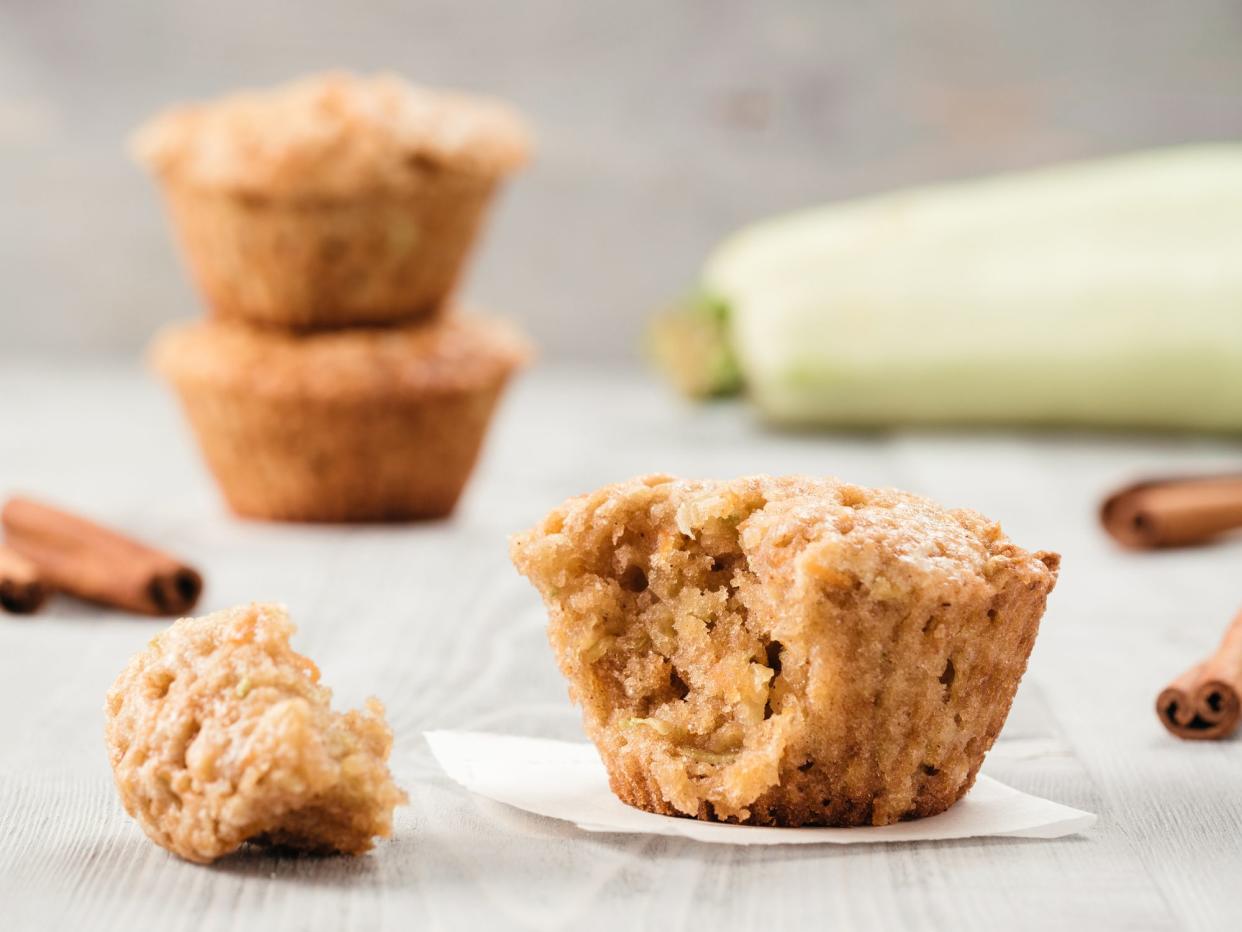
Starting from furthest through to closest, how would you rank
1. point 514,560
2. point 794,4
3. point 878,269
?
point 794,4 < point 878,269 < point 514,560

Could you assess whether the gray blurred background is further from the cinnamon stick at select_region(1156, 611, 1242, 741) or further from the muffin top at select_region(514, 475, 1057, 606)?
the muffin top at select_region(514, 475, 1057, 606)

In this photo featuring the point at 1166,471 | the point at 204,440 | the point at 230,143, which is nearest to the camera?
the point at 230,143

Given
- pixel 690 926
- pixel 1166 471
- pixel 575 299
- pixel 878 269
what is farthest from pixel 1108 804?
pixel 575 299

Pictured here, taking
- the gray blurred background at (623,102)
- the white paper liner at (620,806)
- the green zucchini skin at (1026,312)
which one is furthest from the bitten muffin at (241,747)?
the gray blurred background at (623,102)

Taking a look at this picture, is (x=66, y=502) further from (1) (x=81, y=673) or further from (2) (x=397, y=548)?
(1) (x=81, y=673)

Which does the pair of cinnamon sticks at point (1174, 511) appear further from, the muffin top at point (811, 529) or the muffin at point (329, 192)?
the muffin top at point (811, 529)

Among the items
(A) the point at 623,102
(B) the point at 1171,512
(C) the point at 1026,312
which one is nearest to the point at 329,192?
(B) the point at 1171,512

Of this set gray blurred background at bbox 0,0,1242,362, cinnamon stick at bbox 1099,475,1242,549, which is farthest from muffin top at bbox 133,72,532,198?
gray blurred background at bbox 0,0,1242,362
